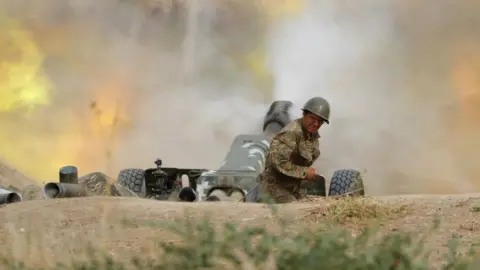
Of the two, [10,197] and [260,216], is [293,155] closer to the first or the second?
[260,216]

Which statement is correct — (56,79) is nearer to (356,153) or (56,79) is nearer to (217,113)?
(217,113)

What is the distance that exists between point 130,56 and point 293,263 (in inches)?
697

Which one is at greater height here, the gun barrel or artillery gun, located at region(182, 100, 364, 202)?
the gun barrel

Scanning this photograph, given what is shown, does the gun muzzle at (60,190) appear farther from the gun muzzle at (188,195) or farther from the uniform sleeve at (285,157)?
the uniform sleeve at (285,157)

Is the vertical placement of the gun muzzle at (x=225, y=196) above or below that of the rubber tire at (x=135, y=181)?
below

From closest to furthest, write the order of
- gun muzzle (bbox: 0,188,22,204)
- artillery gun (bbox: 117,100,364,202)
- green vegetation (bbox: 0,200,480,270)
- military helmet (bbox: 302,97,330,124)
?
green vegetation (bbox: 0,200,480,270)
military helmet (bbox: 302,97,330,124)
gun muzzle (bbox: 0,188,22,204)
artillery gun (bbox: 117,100,364,202)

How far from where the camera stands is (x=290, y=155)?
7625 millimetres

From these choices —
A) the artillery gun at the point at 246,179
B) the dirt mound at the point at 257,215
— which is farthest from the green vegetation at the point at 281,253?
the artillery gun at the point at 246,179

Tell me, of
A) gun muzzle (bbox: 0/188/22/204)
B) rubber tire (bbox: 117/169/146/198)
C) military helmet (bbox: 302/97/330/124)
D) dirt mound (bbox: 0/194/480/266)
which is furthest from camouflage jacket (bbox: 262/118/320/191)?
rubber tire (bbox: 117/169/146/198)

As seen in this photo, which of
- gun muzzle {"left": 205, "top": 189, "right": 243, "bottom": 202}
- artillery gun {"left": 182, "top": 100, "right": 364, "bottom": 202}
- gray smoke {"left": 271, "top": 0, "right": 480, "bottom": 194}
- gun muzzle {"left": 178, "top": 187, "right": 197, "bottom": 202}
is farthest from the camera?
gray smoke {"left": 271, "top": 0, "right": 480, "bottom": 194}

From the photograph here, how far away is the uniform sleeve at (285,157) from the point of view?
7531 mm

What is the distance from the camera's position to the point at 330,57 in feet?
51.2

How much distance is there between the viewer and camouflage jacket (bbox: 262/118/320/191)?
7555 millimetres

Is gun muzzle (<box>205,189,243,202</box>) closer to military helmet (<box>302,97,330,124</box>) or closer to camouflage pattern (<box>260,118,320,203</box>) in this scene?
camouflage pattern (<box>260,118,320,203</box>)
